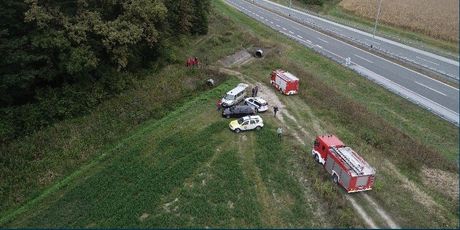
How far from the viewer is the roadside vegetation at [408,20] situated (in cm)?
6203

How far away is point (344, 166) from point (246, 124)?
12101mm

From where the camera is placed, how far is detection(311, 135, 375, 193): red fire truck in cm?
3216

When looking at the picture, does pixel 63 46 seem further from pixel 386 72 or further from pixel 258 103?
pixel 386 72

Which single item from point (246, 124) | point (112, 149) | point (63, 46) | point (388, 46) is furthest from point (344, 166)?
point (388, 46)

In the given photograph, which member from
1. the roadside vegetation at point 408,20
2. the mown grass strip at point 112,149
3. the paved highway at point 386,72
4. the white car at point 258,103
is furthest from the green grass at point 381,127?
the roadside vegetation at point 408,20

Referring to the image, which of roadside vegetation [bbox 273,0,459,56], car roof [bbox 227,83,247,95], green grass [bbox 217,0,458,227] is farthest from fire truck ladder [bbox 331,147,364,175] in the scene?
roadside vegetation [bbox 273,0,459,56]

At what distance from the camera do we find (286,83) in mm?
49375

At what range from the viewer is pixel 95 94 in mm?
47812

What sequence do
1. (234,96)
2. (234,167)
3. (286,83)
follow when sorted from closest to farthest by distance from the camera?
1. (234,167)
2. (234,96)
3. (286,83)

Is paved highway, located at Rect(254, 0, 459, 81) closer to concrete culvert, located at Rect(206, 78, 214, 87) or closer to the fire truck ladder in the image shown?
the fire truck ladder

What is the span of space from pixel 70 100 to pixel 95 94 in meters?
2.92

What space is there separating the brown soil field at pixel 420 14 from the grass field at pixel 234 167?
72.0 feet

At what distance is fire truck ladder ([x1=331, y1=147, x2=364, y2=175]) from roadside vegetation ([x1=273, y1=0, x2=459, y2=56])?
34014 mm

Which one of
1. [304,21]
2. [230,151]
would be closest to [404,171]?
[230,151]
